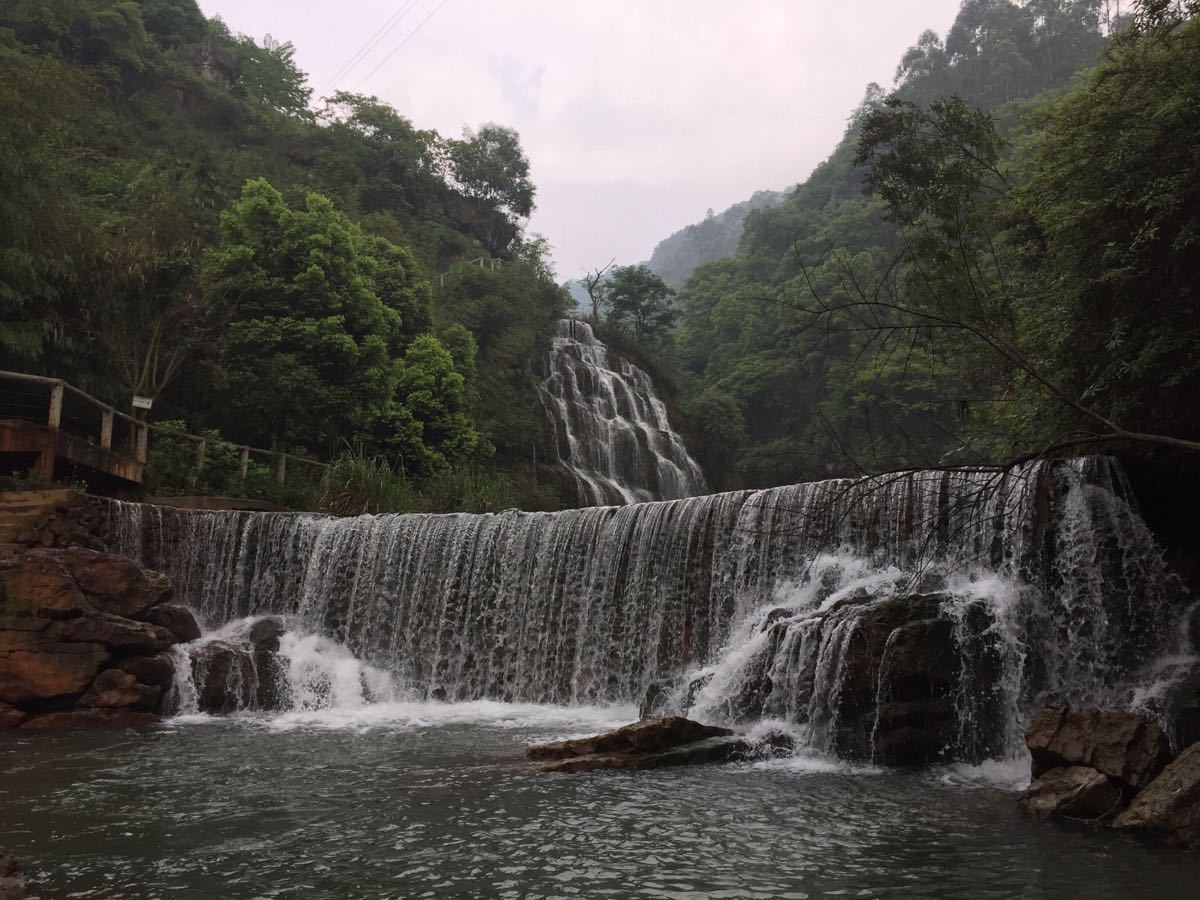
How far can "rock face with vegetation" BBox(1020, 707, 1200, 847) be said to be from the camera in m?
5.87

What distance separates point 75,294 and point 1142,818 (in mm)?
17993

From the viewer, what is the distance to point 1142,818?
595 cm

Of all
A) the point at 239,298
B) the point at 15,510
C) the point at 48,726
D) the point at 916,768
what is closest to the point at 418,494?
the point at 239,298

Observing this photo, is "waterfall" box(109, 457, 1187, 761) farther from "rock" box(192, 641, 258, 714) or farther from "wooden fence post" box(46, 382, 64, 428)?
"rock" box(192, 641, 258, 714)

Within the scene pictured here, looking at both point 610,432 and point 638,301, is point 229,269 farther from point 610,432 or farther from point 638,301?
point 638,301

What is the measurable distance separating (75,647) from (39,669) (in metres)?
0.42

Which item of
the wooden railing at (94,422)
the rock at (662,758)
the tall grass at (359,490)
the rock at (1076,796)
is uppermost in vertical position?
the wooden railing at (94,422)

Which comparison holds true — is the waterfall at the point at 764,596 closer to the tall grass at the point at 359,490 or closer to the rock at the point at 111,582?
the rock at the point at 111,582

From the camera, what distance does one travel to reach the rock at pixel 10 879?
15.3 ft

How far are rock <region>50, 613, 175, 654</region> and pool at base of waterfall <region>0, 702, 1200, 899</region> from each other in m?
1.90

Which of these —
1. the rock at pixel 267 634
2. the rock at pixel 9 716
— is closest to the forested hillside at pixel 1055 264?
the rock at pixel 267 634

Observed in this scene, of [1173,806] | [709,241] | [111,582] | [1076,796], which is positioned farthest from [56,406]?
[709,241]

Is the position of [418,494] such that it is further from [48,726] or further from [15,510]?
[48,726]

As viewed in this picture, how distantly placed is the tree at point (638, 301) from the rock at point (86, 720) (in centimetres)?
3057
